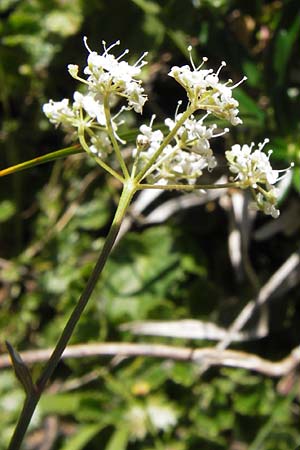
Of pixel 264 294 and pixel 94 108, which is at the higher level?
pixel 94 108

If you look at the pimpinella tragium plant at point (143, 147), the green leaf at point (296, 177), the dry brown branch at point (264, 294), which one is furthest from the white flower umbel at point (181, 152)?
the dry brown branch at point (264, 294)

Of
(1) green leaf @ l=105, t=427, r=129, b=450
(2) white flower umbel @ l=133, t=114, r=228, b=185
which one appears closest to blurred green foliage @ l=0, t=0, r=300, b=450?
(1) green leaf @ l=105, t=427, r=129, b=450

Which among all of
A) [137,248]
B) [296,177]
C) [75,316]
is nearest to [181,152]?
[75,316]

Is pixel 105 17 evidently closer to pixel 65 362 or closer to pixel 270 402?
pixel 65 362

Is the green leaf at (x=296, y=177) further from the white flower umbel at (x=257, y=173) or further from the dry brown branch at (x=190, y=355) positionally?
the white flower umbel at (x=257, y=173)

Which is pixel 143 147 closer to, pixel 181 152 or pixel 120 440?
pixel 181 152
